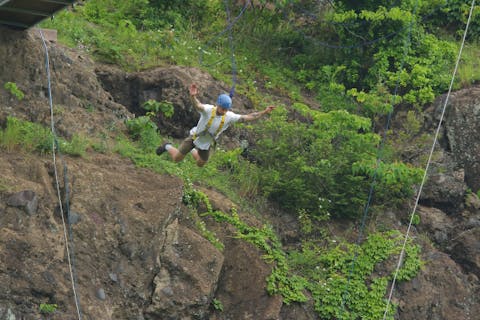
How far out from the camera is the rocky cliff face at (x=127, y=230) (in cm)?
1202

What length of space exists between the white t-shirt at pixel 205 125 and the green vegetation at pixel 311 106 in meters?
1.59

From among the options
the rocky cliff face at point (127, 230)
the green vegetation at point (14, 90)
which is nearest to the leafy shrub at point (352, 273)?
the rocky cliff face at point (127, 230)

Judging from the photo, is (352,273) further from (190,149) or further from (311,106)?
(311,106)

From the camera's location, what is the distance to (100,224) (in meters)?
12.8

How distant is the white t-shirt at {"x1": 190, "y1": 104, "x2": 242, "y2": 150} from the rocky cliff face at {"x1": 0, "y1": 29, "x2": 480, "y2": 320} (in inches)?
41.8

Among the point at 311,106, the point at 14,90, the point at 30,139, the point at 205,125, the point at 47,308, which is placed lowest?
the point at 311,106

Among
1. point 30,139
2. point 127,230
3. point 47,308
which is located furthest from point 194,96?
point 47,308

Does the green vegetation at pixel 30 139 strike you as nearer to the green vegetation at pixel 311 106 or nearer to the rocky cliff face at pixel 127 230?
the green vegetation at pixel 311 106

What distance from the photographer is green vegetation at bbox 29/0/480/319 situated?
49.4ft

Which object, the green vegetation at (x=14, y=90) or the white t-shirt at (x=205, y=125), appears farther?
the green vegetation at (x=14, y=90)

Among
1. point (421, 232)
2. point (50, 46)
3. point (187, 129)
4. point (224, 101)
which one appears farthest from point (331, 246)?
point (50, 46)

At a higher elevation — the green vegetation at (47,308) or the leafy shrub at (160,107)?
the green vegetation at (47,308)

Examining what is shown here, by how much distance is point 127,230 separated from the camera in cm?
1302

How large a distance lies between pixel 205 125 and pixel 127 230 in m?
1.78
